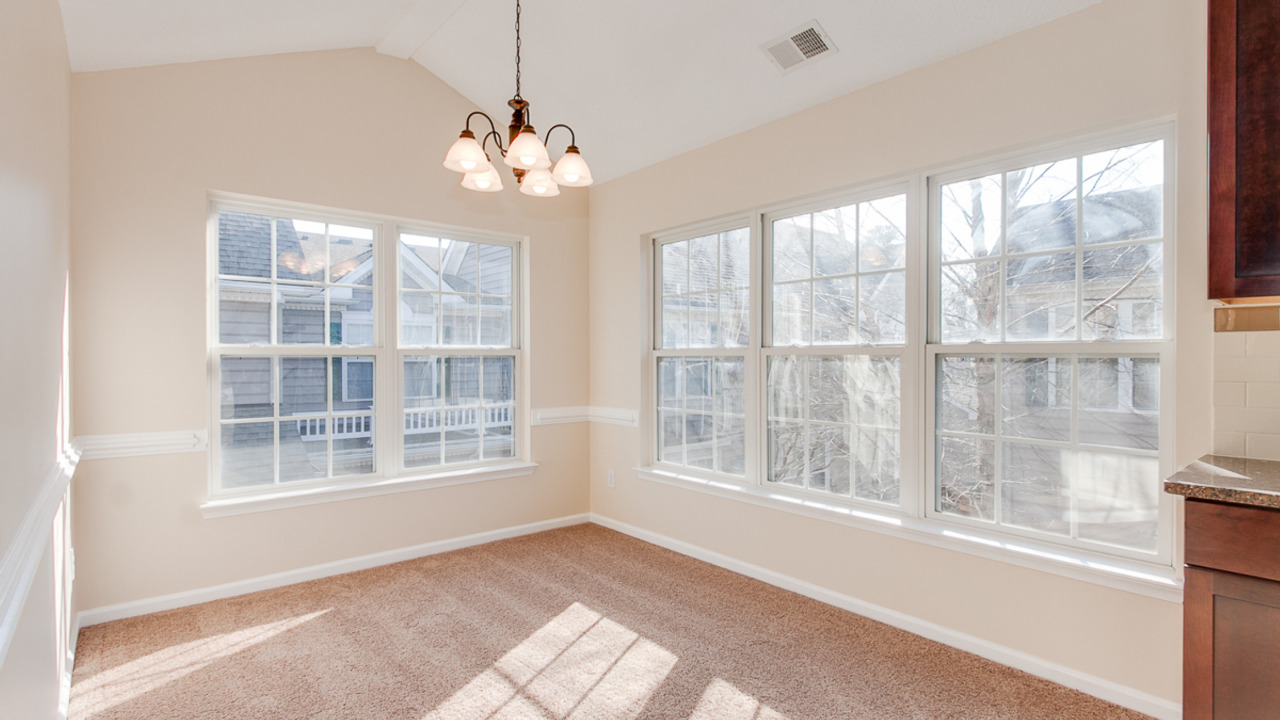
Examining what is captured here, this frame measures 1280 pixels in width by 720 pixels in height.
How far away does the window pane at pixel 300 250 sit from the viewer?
11.1 ft

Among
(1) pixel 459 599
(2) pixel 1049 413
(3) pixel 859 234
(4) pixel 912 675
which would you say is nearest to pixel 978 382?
(2) pixel 1049 413

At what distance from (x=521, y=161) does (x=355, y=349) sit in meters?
2.06

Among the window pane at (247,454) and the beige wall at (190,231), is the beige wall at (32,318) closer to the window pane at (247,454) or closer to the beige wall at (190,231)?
the beige wall at (190,231)

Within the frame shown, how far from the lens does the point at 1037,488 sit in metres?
2.43

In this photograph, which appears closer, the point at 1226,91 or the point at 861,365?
the point at 1226,91

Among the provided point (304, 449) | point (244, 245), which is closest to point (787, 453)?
point (304, 449)

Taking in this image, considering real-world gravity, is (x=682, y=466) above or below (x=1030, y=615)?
above

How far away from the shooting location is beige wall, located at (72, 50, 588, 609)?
2.80 m

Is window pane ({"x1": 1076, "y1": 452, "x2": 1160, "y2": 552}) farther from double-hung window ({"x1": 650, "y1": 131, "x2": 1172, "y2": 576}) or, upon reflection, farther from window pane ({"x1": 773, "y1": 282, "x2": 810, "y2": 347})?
window pane ({"x1": 773, "y1": 282, "x2": 810, "y2": 347})

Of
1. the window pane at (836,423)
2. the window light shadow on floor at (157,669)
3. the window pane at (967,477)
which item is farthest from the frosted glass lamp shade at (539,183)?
the window light shadow on floor at (157,669)

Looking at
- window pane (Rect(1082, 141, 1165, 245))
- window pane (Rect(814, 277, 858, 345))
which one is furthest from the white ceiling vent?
window pane (Rect(1082, 141, 1165, 245))

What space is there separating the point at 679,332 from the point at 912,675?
2.29 m

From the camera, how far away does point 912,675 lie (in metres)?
2.34

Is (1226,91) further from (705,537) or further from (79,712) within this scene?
(79,712)
